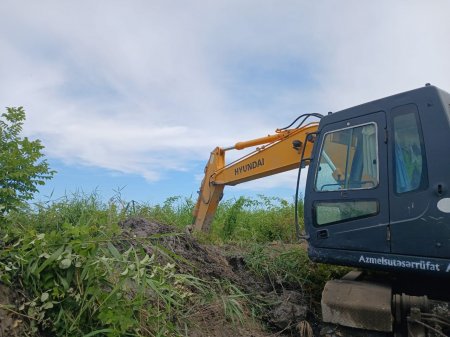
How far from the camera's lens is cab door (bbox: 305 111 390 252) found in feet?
15.4

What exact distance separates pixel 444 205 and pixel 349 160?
3.76ft

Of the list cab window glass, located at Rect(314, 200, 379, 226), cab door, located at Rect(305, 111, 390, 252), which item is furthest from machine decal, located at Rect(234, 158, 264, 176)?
cab window glass, located at Rect(314, 200, 379, 226)

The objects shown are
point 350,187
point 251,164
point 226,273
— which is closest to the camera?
point 350,187

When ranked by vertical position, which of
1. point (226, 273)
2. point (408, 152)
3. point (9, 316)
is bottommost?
point (9, 316)

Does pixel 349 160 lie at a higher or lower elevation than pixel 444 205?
higher

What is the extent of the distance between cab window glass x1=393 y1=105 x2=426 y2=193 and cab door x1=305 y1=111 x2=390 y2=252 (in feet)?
0.42

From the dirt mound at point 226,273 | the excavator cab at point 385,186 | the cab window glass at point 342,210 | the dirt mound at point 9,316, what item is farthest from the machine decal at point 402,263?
the dirt mound at point 9,316

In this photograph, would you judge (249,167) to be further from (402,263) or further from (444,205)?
(444,205)

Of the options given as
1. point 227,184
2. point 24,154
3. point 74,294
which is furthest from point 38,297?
point 227,184

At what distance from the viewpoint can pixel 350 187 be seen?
4.96 m

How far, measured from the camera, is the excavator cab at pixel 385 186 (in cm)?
428

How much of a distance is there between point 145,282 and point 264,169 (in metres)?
4.06

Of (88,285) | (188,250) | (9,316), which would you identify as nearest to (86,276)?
(88,285)

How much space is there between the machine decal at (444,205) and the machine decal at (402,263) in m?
0.51
